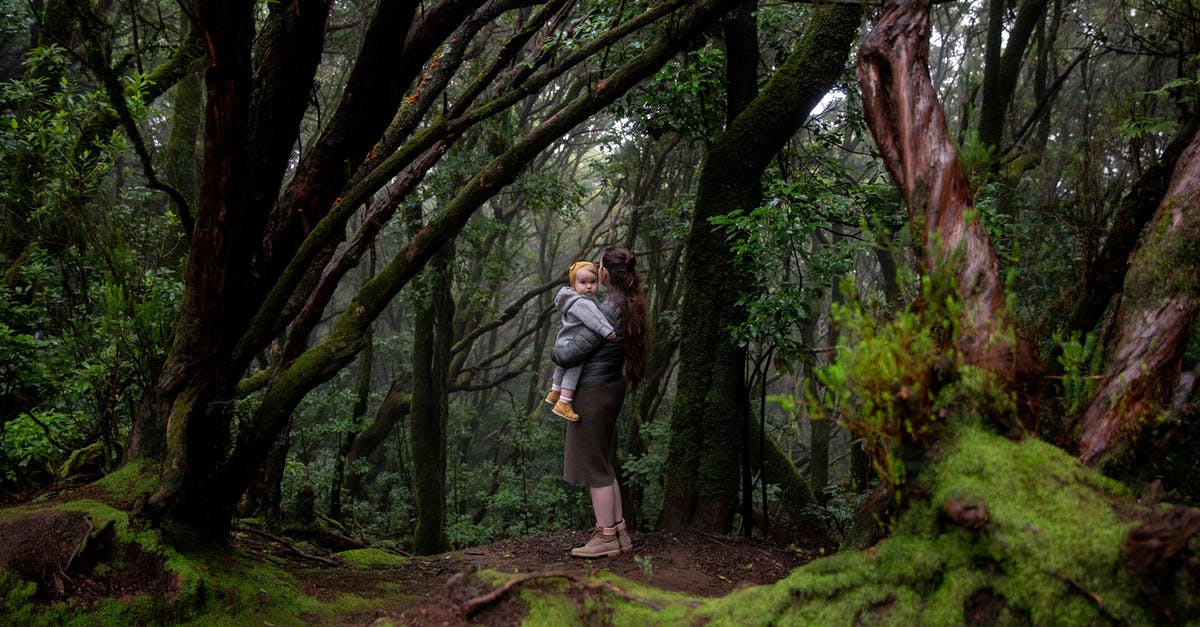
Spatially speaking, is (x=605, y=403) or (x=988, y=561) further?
(x=605, y=403)

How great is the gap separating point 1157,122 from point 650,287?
8.11 metres

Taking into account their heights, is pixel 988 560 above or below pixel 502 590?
above

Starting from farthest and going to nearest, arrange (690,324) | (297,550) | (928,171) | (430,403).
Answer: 1. (430,403)
2. (690,324)
3. (297,550)
4. (928,171)

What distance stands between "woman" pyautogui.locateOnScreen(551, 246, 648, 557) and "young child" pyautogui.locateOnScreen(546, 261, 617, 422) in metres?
0.08

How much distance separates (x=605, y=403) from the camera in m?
4.69

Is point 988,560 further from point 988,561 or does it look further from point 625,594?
point 625,594

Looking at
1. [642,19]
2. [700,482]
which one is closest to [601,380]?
[700,482]

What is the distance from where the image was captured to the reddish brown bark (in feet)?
6.51

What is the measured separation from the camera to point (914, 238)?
2305mm

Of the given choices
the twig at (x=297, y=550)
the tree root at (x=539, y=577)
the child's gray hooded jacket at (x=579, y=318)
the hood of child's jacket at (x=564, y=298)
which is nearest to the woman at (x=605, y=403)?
the child's gray hooded jacket at (x=579, y=318)

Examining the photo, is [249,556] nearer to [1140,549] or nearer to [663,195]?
[1140,549]

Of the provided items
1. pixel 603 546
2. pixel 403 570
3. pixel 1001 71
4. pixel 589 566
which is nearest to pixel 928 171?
pixel 589 566

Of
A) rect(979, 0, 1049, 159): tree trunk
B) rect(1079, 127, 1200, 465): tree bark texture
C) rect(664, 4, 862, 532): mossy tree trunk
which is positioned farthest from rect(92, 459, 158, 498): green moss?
rect(979, 0, 1049, 159): tree trunk

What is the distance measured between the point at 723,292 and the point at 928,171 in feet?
10.3
